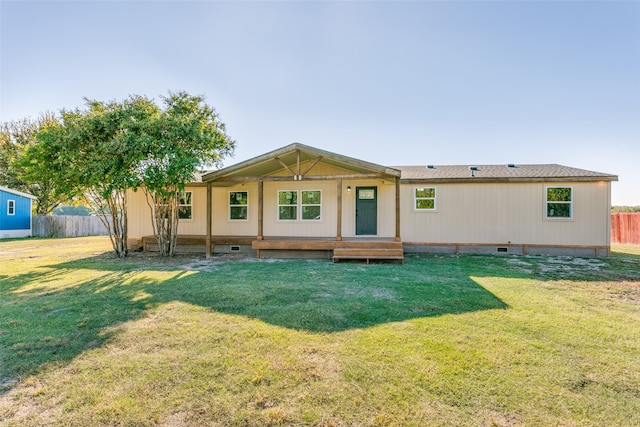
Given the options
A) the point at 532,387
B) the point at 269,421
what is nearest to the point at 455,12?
the point at 532,387

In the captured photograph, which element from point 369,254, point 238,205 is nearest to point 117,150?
point 238,205

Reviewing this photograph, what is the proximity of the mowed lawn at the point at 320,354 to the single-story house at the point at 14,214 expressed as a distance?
17.1m

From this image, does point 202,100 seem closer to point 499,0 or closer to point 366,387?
point 499,0

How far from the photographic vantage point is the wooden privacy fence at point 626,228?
1475 cm

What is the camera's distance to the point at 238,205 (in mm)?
11867

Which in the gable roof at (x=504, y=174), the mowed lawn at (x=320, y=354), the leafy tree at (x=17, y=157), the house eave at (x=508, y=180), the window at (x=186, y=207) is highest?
the leafy tree at (x=17, y=157)

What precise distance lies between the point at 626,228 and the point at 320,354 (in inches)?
773

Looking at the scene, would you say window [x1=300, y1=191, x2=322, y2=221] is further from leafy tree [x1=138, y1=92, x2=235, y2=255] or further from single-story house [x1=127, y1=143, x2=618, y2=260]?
leafy tree [x1=138, y1=92, x2=235, y2=255]

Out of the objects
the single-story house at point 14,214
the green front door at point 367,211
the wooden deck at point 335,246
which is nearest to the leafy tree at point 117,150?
the wooden deck at point 335,246

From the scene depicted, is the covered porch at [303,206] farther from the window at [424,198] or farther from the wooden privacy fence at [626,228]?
the wooden privacy fence at [626,228]

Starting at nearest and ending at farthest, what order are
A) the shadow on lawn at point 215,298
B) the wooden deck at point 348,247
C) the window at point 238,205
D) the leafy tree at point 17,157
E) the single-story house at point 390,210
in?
the shadow on lawn at point 215,298
the wooden deck at point 348,247
the single-story house at point 390,210
the window at point 238,205
the leafy tree at point 17,157

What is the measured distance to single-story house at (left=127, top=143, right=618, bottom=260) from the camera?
10.1 metres

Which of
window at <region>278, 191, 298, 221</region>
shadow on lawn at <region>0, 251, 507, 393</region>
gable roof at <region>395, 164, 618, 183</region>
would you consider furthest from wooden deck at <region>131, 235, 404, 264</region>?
gable roof at <region>395, 164, 618, 183</region>

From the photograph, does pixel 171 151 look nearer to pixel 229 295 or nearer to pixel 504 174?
pixel 229 295
